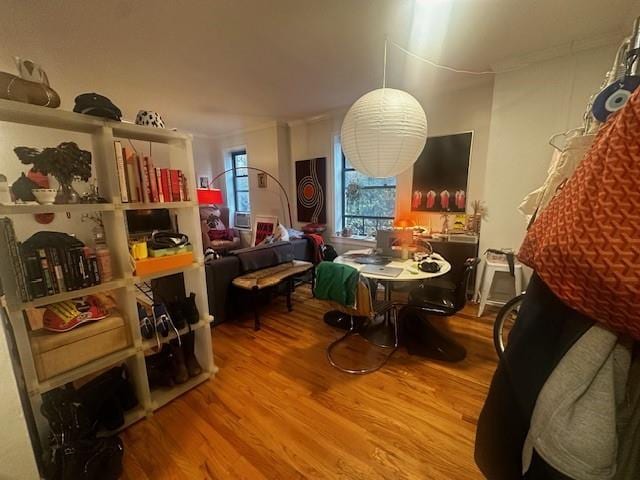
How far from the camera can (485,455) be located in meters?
0.73

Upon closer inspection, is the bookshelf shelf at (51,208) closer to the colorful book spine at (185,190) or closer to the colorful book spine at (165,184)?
the colorful book spine at (165,184)

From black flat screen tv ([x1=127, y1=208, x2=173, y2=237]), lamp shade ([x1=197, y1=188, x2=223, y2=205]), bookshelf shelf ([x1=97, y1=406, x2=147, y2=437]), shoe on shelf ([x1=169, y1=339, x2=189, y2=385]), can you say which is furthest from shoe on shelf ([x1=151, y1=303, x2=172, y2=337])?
black flat screen tv ([x1=127, y1=208, x2=173, y2=237])

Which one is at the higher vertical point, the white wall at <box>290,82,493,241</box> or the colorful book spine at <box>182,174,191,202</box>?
the white wall at <box>290,82,493,241</box>

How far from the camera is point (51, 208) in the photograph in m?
1.25

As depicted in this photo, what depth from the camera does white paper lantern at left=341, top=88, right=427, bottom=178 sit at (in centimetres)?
164

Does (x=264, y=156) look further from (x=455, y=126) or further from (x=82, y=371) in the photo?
(x=82, y=371)

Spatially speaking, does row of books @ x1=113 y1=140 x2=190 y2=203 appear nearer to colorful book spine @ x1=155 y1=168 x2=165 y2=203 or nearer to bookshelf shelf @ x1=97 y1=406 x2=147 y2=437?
colorful book spine @ x1=155 y1=168 x2=165 y2=203

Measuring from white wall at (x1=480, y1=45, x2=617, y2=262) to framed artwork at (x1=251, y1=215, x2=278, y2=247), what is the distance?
321 centimetres

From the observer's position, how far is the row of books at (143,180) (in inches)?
57.6

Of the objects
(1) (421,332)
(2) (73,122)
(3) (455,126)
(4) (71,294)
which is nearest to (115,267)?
(4) (71,294)

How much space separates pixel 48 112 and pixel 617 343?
81.0 inches

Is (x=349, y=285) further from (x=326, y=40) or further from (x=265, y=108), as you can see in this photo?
(x=265, y=108)

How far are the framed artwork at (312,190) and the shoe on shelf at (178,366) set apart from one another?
3052 mm

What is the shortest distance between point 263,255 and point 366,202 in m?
1.95
